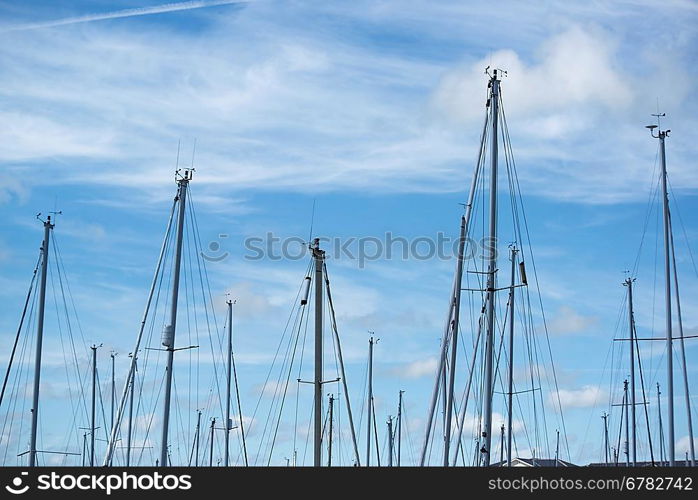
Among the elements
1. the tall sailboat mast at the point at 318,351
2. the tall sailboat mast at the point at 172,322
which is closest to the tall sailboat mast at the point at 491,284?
the tall sailboat mast at the point at 318,351

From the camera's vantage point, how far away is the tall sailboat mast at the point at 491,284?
4309 cm

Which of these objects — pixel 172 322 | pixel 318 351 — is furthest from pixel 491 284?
pixel 172 322

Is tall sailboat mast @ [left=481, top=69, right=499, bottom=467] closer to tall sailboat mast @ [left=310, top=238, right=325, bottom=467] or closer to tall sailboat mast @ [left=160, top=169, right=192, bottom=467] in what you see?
tall sailboat mast @ [left=310, top=238, right=325, bottom=467]

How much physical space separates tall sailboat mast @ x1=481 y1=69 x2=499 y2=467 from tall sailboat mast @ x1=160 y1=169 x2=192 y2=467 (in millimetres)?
15266

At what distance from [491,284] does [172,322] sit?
16.4 metres

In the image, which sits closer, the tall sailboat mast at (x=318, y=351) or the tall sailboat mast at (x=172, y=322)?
the tall sailboat mast at (x=318, y=351)

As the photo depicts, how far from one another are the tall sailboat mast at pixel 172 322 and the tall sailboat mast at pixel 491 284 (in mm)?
15266

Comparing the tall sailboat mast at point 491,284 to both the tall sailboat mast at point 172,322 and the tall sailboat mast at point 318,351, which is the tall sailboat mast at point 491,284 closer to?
the tall sailboat mast at point 318,351

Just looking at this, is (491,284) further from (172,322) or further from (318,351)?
(172,322)

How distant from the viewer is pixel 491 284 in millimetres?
45125

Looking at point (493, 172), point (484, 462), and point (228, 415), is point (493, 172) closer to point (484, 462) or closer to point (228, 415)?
point (484, 462)

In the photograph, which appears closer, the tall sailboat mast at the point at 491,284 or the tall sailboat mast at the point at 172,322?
the tall sailboat mast at the point at 491,284
